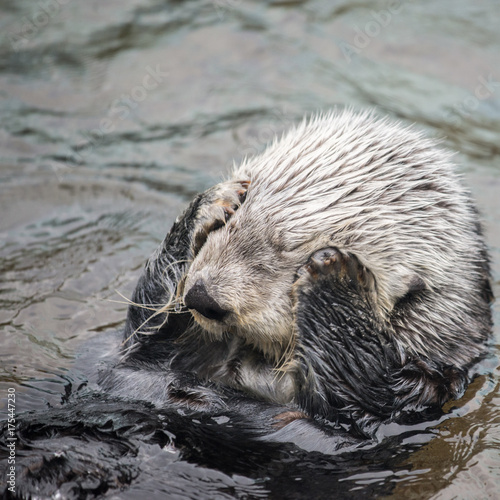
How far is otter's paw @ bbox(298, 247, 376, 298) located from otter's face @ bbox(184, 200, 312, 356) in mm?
89

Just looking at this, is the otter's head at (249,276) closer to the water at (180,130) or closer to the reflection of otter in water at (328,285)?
the reflection of otter in water at (328,285)

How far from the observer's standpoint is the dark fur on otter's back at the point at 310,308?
3.74 meters

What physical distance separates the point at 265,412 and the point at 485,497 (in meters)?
1.23

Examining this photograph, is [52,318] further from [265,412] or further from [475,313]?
[475,313]

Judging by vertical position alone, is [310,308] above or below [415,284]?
below

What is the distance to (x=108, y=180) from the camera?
7105 millimetres

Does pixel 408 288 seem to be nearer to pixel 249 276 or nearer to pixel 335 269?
pixel 335 269

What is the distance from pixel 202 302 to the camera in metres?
3.53

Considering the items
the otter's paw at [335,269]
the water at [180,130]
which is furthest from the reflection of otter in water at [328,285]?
the water at [180,130]

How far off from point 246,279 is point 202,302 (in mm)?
259

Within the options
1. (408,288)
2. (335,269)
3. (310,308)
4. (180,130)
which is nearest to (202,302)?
(310,308)

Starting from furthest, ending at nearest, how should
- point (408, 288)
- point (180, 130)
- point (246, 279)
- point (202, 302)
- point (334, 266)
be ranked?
point (180, 130), point (408, 288), point (334, 266), point (246, 279), point (202, 302)

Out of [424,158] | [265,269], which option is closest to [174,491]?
[265,269]

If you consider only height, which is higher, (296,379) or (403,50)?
(403,50)
